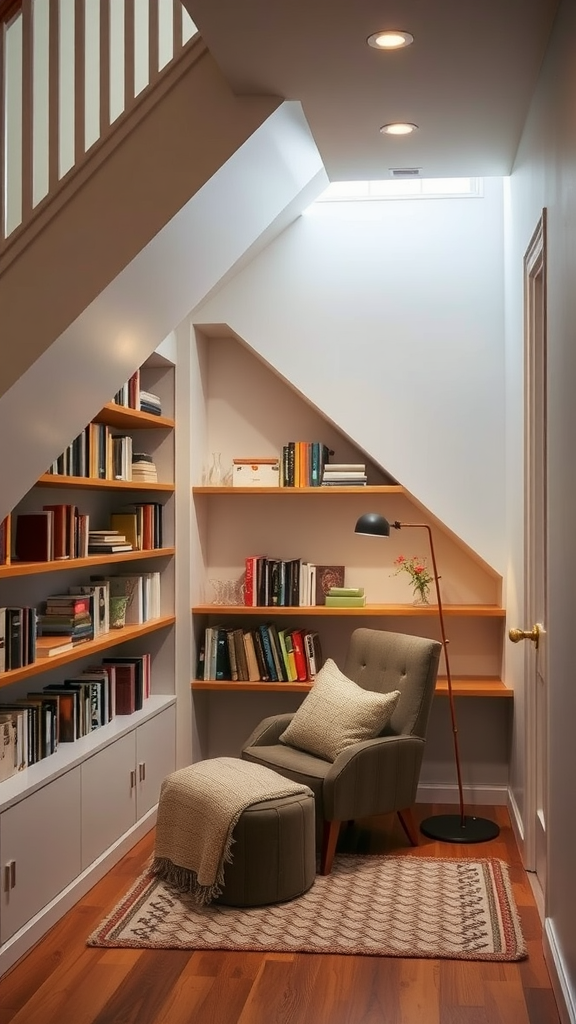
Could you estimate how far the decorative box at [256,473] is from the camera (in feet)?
17.4

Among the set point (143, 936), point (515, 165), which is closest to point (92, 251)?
point (515, 165)

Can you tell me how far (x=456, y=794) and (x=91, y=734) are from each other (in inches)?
76.2

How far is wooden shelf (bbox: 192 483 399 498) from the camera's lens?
5098 millimetres

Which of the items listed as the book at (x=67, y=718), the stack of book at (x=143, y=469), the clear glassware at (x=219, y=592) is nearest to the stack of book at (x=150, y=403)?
the stack of book at (x=143, y=469)

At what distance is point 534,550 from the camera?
3984 millimetres

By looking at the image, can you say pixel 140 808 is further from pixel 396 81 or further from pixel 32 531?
pixel 396 81

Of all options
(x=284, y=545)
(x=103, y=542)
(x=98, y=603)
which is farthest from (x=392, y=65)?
(x=284, y=545)

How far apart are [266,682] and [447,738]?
3.16 ft

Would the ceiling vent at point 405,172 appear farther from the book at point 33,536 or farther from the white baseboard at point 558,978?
the white baseboard at point 558,978

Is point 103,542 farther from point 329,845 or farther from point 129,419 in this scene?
point 329,845

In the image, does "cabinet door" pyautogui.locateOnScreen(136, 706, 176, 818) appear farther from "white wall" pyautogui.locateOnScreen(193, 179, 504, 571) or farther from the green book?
"white wall" pyautogui.locateOnScreen(193, 179, 504, 571)

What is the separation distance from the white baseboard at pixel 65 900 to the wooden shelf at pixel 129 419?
69.9 inches

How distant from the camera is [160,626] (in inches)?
199

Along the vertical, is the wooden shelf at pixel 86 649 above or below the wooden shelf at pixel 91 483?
below
